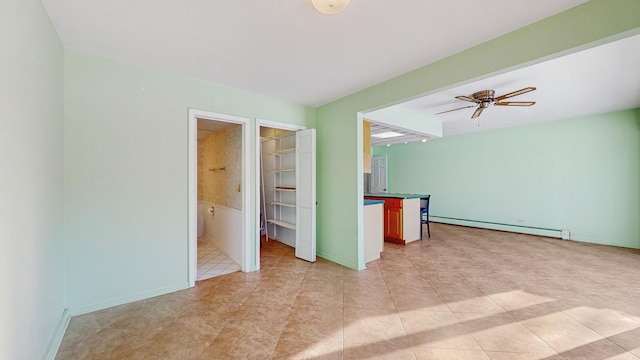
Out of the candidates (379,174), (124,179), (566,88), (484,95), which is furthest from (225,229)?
(379,174)

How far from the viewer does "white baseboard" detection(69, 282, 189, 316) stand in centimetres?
227

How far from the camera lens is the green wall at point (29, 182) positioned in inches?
45.6

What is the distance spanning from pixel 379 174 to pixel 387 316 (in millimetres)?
6463

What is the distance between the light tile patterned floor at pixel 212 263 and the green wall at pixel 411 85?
1437 mm

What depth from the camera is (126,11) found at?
5.68ft

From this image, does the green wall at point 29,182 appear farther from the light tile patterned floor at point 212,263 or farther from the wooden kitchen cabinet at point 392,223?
the wooden kitchen cabinet at point 392,223

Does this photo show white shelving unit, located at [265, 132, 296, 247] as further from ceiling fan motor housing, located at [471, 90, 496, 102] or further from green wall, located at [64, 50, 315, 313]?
ceiling fan motor housing, located at [471, 90, 496, 102]

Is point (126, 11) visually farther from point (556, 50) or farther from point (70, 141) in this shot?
point (556, 50)

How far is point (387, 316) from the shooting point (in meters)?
2.27

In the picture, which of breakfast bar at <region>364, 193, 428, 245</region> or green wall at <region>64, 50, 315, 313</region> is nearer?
green wall at <region>64, 50, 315, 313</region>

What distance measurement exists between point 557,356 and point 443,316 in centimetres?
76

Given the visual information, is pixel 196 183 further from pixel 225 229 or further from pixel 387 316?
pixel 387 316

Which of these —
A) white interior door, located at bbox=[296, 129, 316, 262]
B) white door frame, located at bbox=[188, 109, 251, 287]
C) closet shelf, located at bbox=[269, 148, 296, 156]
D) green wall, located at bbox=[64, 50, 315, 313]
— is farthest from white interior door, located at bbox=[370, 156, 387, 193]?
green wall, located at bbox=[64, 50, 315, 313]

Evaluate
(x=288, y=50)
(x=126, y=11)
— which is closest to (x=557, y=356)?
(x=288, y=50)
